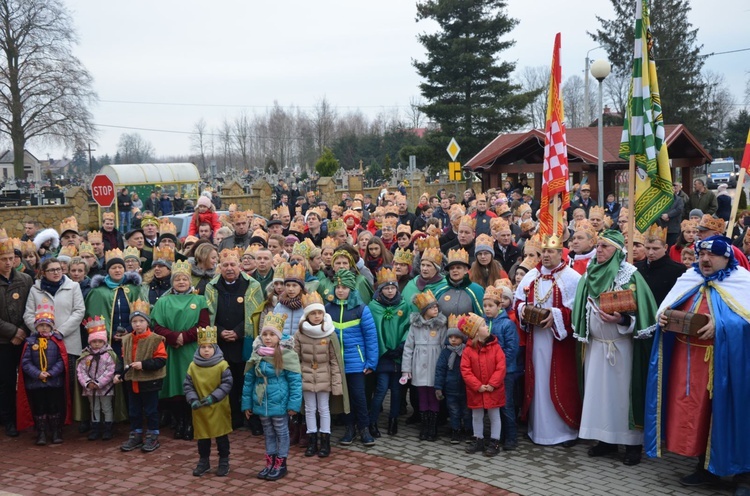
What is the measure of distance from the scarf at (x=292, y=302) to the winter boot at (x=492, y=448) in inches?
87.6

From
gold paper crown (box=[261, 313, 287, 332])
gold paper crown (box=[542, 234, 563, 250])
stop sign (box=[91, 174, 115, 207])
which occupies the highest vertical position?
stop sign (box=[91, 174, 115, 207])

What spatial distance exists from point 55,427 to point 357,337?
3306mm

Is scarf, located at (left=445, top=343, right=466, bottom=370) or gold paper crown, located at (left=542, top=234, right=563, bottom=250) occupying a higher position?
gold paper crown, located at (left=542, top=234, right=563, bottom=250)

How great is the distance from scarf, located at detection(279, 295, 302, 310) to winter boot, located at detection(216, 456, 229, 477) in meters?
1.53

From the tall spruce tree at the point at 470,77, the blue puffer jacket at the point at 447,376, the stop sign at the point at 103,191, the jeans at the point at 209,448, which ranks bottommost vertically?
the jeans at the point at 209,448

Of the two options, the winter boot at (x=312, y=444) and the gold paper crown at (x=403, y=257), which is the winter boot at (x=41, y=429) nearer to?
the winter boot at (x=312, y=444)

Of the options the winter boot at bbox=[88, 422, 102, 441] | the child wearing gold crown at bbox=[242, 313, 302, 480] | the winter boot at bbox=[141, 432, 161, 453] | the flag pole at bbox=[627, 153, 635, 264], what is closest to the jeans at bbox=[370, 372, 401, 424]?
the child wearing gold crown at bbox=[242, 313, 302, 480]

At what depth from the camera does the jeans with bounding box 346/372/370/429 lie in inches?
317

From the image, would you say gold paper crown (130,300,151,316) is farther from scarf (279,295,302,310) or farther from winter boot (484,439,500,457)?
winter boot (484,439,500,457)

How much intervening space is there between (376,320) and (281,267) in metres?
1.11

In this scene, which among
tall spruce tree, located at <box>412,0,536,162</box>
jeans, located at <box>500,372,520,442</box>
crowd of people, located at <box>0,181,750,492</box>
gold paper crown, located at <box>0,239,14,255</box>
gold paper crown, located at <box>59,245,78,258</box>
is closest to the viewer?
crowd of people, located at <box>0,181,750,492</box>

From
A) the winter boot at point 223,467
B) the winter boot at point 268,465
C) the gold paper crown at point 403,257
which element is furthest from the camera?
the gold paper crown at point 403,257

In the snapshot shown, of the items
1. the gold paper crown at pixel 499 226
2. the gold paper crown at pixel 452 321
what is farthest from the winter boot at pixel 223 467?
the gold paper crown at pixel 499 226

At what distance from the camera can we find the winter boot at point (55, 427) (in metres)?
8.49
